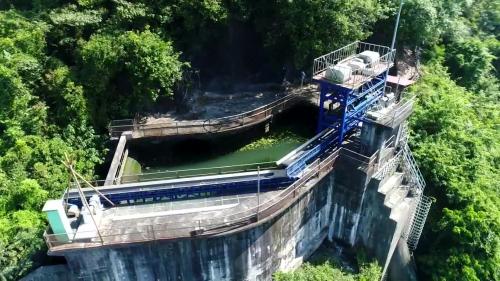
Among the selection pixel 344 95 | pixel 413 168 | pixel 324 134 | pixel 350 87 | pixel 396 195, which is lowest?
pixel 396 195

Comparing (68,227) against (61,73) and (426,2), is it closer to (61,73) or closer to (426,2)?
(61,73)

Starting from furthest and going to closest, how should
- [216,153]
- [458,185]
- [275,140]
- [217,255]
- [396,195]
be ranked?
[275,140] < [216,153] < [458,185] < [396,195] < [217,255]

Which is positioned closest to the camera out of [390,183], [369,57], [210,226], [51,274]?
[210,226]

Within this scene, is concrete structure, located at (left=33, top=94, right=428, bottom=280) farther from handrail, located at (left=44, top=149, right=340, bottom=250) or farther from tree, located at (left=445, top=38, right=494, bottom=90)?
tree, located at (left=445, top=38, right=494, bottom=90)

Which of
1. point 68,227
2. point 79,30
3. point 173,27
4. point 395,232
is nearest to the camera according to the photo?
point 68,227

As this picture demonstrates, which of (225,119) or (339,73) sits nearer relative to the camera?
(339,73)

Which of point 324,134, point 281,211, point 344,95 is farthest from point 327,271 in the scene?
point 344,95

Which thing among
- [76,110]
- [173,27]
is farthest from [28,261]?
[173,27]

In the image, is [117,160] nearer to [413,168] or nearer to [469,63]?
[413,168]
